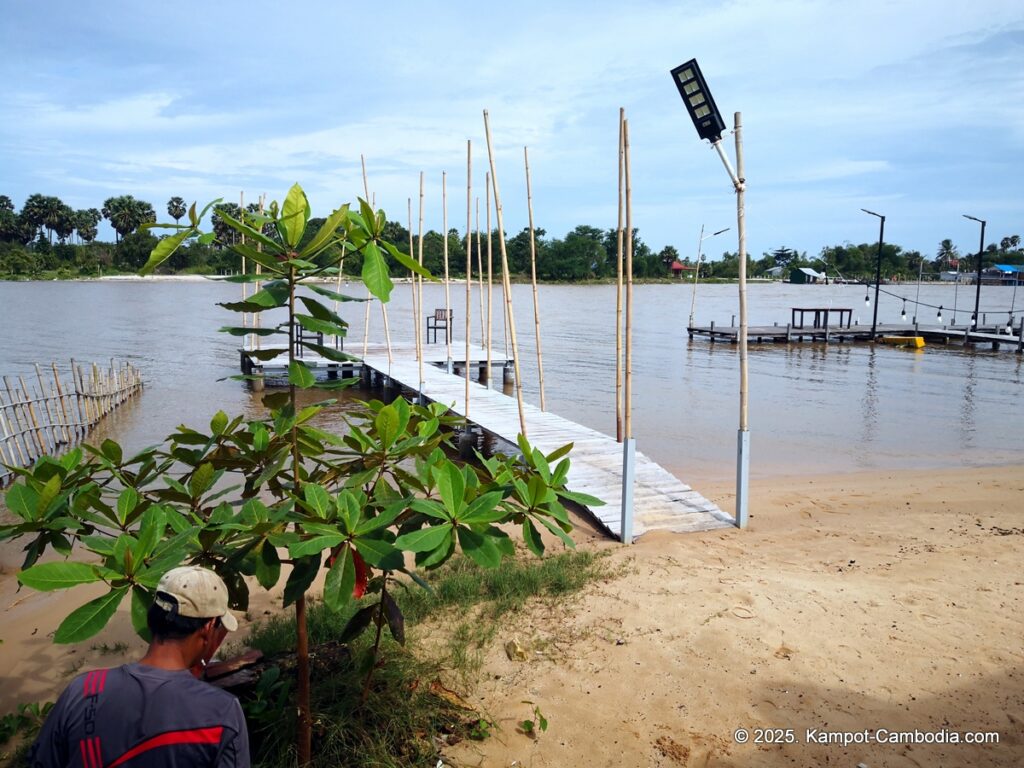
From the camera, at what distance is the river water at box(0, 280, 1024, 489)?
12.1 metres

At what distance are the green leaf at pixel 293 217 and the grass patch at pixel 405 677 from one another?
1.76m

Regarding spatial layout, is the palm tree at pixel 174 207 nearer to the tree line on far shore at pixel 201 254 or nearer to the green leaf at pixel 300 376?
the tree line on far shore at pixel 201 254

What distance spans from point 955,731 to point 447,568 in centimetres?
322

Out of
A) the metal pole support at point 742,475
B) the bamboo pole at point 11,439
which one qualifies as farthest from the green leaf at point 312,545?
the bamboo pole at point 11,439

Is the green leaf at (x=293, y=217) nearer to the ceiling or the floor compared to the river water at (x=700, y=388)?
nearer to the ceiling

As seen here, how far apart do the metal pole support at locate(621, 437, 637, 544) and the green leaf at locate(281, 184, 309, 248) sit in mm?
4220

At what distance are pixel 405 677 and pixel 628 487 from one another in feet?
10.2

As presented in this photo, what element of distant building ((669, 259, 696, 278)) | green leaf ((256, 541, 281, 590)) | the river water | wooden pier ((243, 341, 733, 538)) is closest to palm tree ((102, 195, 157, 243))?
the river water

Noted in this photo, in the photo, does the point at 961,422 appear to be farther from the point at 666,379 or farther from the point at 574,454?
the point at 574,454

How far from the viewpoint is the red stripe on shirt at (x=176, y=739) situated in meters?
1.67

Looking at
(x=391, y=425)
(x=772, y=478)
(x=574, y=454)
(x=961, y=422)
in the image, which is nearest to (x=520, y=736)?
(x=391, y=425)

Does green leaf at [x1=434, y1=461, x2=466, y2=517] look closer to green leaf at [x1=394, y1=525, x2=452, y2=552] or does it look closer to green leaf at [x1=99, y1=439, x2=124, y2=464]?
green leaf at [x1=394, y1=525, x2=452, y2=552]

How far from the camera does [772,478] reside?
10.0 metres

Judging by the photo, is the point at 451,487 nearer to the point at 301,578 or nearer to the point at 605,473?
the point at 301,578
